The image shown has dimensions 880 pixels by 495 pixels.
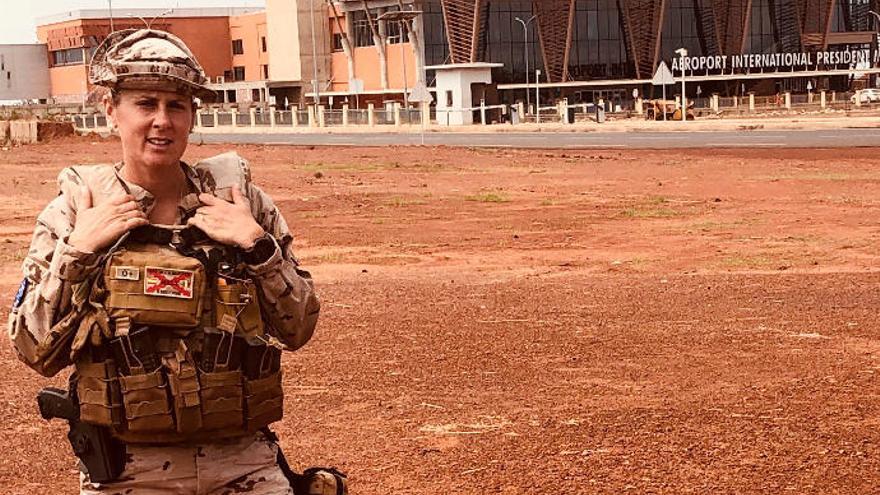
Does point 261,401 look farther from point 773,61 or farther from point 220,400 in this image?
point 773,61

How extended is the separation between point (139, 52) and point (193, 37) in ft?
381

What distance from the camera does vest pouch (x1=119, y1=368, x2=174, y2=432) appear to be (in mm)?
3352

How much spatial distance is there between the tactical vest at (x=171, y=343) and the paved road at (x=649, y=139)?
33.4m

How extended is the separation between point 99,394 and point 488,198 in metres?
22.1

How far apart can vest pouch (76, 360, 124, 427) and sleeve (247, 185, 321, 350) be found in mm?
426

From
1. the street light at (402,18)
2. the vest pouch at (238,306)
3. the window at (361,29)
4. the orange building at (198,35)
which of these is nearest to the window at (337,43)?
the window at (361,29)

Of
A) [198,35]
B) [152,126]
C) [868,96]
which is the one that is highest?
[198,35]

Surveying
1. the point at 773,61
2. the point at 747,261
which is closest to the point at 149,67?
the point at 747,261

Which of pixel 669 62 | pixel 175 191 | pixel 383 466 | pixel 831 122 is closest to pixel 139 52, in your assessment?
pixel 175 191

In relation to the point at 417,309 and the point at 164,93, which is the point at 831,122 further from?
the point at 164,93

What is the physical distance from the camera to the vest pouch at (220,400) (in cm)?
338

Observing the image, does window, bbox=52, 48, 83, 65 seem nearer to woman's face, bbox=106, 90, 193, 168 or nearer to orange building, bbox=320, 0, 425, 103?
orange building, bbox=320, 0, 425, 103

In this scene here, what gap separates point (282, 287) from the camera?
3.49m

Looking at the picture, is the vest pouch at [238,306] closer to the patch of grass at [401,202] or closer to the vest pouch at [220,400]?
the vest pouch at [220,400]
